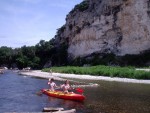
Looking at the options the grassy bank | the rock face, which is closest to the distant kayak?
the grassy bank

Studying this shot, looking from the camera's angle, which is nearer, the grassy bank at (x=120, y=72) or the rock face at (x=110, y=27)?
the grassy bank at (x=120, y=72)

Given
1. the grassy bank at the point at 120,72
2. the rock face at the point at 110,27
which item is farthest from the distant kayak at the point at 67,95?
the rock face at the point at 110,27

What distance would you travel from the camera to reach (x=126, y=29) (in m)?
68.4

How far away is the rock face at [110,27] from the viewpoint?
6556 cm

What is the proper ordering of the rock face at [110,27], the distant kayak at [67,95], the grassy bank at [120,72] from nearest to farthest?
the distant kayak at [67,95] < the grassy bank at [120,72] < the rock face at [110,27]

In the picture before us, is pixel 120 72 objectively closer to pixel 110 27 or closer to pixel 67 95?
pixel 67 95

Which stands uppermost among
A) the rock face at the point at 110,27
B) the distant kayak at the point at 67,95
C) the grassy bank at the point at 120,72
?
the rock face at the point at 110,27

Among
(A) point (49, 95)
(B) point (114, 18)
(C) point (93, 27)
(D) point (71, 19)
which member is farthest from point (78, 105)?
(D) point (71, 19)

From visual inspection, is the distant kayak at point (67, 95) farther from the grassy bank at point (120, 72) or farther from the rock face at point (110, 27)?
the rock face at point (110, 27)

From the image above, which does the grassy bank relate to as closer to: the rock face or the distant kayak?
the rock face

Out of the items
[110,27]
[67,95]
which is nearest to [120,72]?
[67,95]

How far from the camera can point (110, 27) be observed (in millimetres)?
72812

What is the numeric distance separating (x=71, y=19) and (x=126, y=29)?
28972mm

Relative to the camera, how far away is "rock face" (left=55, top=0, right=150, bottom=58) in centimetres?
6556
